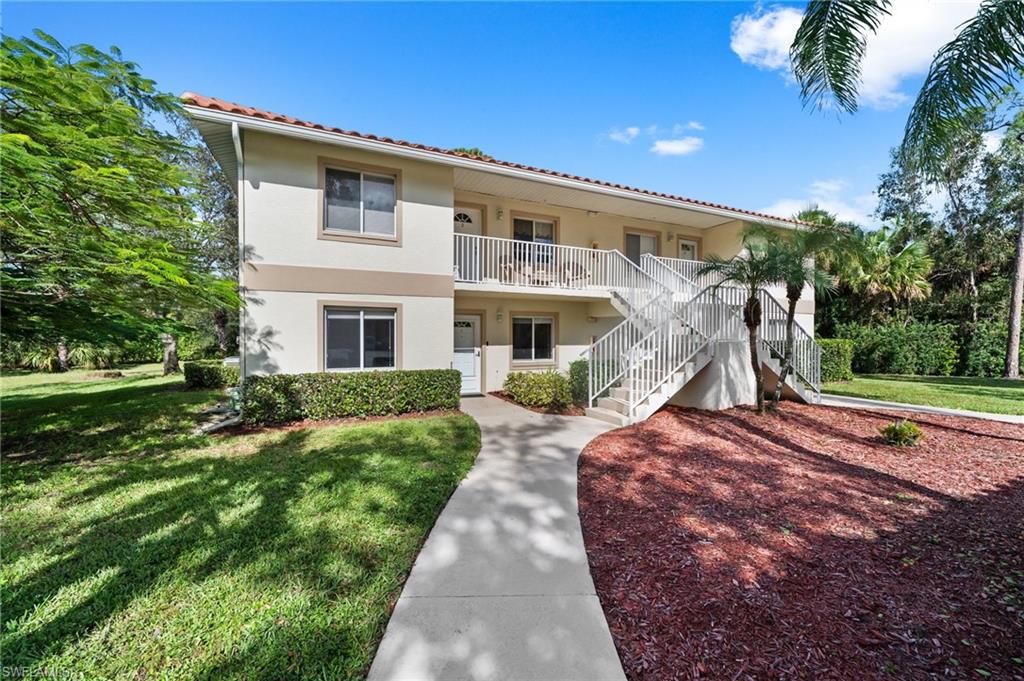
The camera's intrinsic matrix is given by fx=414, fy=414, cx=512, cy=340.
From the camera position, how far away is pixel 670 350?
8602 millimetres

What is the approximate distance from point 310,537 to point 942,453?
8.83 m

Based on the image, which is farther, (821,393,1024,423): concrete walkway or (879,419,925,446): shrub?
(821,393,1024,423): concrete walkway

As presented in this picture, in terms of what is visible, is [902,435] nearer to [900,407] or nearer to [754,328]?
[754,328]

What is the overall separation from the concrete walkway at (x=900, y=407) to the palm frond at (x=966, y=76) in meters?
6.81

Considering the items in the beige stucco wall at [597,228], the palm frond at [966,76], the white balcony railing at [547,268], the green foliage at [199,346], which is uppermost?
the beige stucco wall at [597,228]

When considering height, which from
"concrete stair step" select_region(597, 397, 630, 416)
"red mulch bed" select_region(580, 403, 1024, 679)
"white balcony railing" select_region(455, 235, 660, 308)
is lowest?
"red mulch bed" select_region(580, 403, 1024, 679)

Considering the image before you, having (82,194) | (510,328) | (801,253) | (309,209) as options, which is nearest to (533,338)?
(510,328)

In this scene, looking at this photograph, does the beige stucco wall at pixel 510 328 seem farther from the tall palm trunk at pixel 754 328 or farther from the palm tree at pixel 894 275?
the palm tree at pixel 894 275

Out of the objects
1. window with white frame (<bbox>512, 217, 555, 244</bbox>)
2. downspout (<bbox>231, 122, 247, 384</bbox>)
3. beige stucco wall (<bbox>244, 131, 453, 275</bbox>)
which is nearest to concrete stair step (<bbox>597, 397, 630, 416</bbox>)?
beige stucco wall (<bbox>244, 131, 453, 275</bbox>)

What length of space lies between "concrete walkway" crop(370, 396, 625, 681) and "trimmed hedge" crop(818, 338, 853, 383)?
14.4 m

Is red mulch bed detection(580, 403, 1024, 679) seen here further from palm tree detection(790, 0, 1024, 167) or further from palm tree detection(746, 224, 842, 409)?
palm tree detection(790, 0, 1024, 167)

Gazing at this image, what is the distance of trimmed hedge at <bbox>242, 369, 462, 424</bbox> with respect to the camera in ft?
26.2

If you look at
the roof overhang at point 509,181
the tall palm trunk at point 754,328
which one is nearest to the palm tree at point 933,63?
the tall palm trunk at point 754,328

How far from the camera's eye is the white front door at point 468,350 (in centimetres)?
1210
